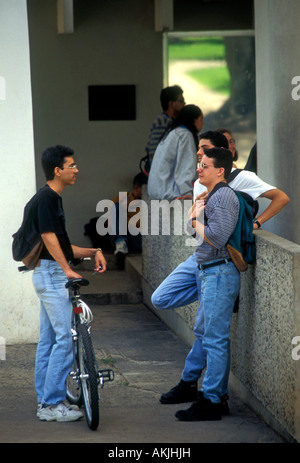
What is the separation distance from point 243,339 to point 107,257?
564 centimetres

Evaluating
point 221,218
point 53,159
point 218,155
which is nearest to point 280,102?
point 218,155

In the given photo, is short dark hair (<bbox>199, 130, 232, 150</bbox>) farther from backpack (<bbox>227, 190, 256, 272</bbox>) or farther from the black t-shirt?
the black t-shirt

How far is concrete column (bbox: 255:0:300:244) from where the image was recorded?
23.2 feet

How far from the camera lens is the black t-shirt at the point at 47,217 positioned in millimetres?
5676

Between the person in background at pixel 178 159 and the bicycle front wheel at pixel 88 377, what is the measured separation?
291 cm

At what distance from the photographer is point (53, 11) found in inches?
478

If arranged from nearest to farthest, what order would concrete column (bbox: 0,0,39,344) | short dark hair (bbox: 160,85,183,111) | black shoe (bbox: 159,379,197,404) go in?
black shoe (bbox: 159,379,197,404), concrete column (bbox: 0,0,39,344), short dark hair (bbox: 160,85,183,111)

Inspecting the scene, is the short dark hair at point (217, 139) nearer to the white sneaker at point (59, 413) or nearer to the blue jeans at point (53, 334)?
the blue jeans at point (53, 334)

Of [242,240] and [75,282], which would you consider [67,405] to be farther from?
[242,240]

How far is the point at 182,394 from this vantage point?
20.1ft

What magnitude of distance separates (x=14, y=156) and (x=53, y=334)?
99.1 inches

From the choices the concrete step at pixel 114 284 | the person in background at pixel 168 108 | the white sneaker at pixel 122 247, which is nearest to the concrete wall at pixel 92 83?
the white sneaker at pixel 122 247

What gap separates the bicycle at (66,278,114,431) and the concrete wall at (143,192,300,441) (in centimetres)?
96

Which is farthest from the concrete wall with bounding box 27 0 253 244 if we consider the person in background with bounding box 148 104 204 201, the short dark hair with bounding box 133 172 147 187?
the person in background with bounding box 148 104 204 201
